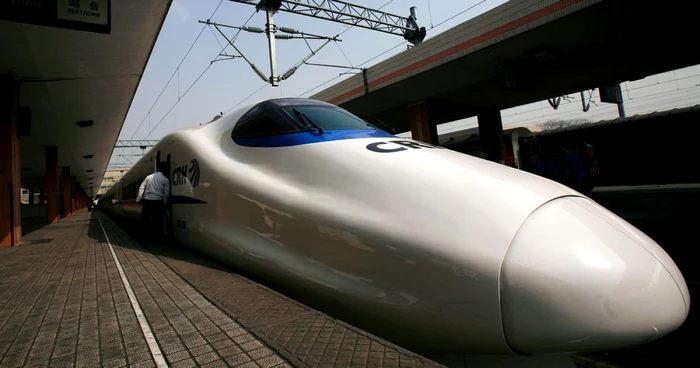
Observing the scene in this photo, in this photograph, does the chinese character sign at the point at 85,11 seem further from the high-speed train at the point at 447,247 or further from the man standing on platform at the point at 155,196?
the high-speed train at the point at 447,247

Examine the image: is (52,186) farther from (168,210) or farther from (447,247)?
(447,247)

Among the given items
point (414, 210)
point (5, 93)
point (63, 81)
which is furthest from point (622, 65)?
point (5, 93)

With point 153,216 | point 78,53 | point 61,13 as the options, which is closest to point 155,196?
point 153,216

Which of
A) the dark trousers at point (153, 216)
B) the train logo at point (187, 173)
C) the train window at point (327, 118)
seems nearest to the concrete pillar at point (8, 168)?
the dark trousers at point (153, 216)

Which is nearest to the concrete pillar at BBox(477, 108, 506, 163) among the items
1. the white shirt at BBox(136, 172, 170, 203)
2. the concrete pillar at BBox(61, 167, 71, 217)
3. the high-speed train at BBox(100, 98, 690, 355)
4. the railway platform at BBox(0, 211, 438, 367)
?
the white shirt at BBox(136, 172, 170, 203)

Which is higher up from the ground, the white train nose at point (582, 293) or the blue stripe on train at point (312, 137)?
the blue stripe on train at point (312, 137)

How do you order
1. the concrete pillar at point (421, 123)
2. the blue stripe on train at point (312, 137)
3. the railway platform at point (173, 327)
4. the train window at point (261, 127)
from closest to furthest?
the railway platform at point (173, 327), the blue stripe on train at point (312, 137), the train window at point (261, 127), the concrete pillar at point (421, 123)

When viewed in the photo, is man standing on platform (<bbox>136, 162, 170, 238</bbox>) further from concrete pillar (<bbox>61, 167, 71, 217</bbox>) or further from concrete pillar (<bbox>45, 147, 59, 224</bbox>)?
concrete pillar (<bbox>61, 167, 71, 217</bbox>)

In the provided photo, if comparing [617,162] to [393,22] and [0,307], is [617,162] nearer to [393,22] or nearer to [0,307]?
[393,22]

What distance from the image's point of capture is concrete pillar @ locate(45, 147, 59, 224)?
17.6 m

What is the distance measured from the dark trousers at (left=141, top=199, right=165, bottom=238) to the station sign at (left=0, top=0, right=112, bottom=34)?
8.67 ft

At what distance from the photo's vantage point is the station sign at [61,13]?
15.2 ft

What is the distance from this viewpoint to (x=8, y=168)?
26.4 feet

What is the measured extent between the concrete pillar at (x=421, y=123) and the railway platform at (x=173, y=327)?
12837mm
